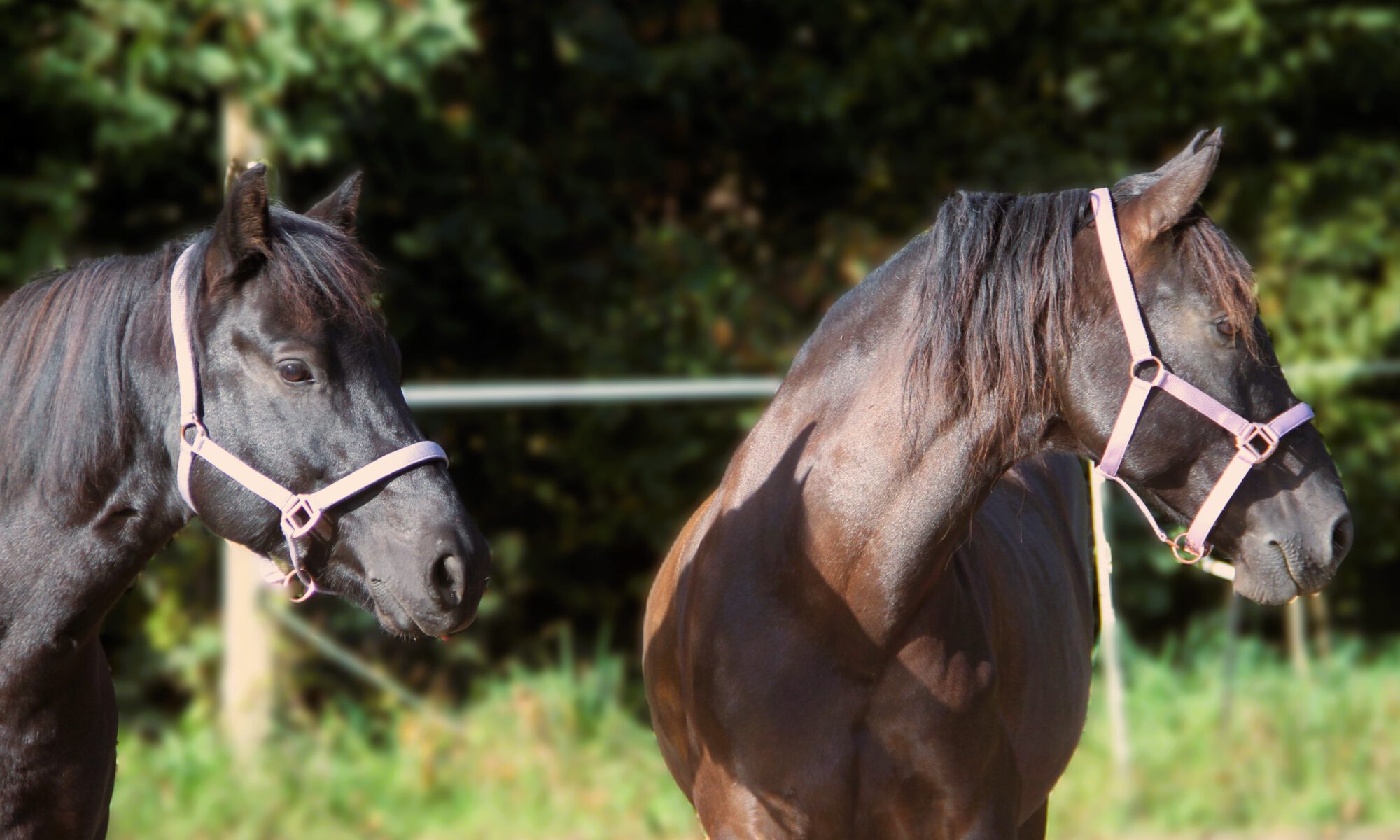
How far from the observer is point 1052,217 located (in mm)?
2373

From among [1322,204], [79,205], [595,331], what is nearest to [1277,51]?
[1322,204]

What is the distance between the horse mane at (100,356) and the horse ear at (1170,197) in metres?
1.31

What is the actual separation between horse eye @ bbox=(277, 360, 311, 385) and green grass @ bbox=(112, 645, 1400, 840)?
295 cm

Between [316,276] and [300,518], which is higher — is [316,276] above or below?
above

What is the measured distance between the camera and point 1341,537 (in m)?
2.26

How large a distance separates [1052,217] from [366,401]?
123 centimetres

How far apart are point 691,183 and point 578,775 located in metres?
3.20

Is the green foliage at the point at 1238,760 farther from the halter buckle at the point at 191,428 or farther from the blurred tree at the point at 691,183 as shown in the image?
the halter buckle at the point at 191,428

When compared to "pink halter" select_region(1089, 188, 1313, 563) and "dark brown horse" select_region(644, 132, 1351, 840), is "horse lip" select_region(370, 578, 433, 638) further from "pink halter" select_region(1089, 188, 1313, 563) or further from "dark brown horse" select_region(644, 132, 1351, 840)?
"pink halter" select_region(1089, 188, 1313, 563)

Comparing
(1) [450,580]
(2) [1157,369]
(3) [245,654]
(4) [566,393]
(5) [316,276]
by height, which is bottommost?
(3) [245,654]

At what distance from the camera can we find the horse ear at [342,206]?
8.14 ft

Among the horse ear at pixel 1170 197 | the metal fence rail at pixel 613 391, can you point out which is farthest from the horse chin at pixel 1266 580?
the metal fence rail at pixel 613 391

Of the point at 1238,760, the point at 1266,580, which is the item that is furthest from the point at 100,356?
the point at 1238,760

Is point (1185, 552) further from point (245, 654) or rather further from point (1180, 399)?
point (245, 654)
